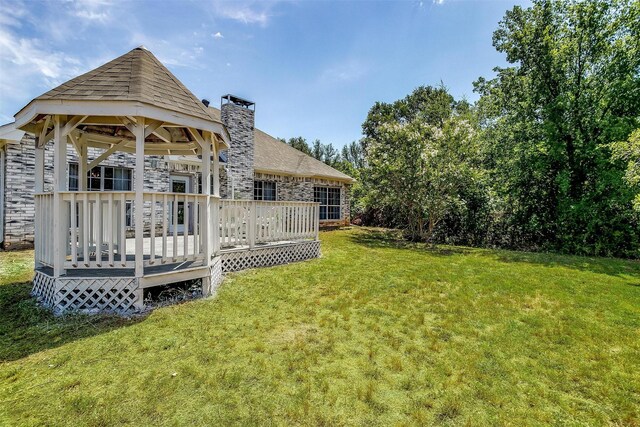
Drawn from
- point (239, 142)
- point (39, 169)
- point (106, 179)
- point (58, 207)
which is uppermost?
point (239, 142)

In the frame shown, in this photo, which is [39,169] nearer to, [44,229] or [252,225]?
[44,229]

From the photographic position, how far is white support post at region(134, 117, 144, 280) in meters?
4.20

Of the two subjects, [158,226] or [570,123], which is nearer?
[158,226]

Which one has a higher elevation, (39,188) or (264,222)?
(39,188)

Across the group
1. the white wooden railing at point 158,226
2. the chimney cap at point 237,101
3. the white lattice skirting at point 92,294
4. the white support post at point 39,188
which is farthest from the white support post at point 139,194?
the chimney cap at point 237,101

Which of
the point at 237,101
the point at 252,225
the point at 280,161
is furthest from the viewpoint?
the point at 280,161

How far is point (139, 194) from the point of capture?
13.9 ft

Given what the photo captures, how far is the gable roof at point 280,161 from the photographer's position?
47.5 ft

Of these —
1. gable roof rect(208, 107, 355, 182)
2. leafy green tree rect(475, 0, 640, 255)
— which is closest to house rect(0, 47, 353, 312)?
gable roof rect(208, 107, 355, 182)

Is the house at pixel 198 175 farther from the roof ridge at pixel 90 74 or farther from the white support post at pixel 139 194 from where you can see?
the white support post at pixel 139 194

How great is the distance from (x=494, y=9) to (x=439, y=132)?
24.6ft

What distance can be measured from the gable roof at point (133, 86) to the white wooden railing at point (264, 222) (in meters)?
2.30

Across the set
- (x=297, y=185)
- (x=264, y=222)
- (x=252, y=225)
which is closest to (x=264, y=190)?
(x=297, y=185)

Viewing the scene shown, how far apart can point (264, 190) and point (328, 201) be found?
4.48 m
